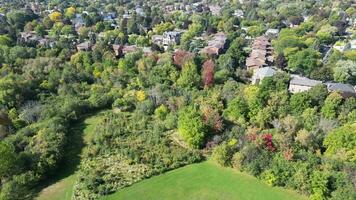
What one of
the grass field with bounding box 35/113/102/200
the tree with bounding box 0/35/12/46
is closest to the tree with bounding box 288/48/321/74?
the grass field with bounding box 35/113/102/200

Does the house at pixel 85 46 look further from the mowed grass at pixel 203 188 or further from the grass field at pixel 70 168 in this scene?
the mowed grass at pixel 203 188

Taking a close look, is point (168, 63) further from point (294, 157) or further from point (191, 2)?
point (191, 2)

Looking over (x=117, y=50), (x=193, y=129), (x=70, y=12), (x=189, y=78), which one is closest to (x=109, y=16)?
(x=70, y=12)

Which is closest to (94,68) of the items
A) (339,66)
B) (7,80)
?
(7,80)

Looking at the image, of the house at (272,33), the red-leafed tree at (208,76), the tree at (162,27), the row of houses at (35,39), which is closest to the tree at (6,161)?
the red-leafed tree at (208,76)

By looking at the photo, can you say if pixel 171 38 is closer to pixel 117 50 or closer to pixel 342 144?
pixel 117 50
